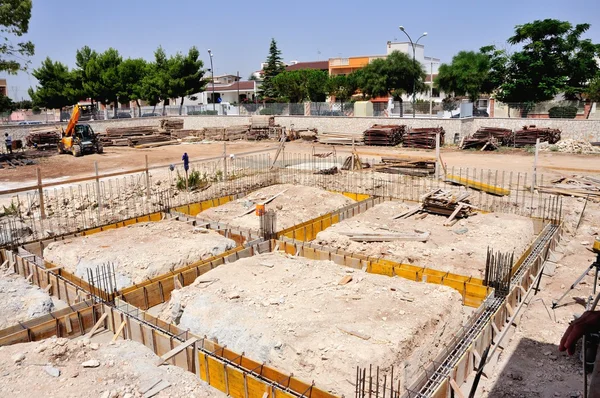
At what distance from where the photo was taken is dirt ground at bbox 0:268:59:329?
798cm

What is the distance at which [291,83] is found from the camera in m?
46.7

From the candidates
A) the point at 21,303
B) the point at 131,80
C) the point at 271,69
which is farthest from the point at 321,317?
the point at 271,69

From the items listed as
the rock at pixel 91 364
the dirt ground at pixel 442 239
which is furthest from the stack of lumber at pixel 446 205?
the rock at pixel 91 364

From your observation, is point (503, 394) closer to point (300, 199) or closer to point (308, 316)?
point (308, 316)

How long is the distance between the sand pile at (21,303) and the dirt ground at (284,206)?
196 inches

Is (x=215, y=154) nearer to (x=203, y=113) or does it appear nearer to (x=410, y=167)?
(x=410, y=167)

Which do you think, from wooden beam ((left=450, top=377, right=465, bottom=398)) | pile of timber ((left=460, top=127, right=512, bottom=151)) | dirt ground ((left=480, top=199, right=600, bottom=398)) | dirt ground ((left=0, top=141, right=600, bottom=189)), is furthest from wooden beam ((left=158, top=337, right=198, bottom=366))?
pile of timber ((left=460, top=127, right=512, bottom=151))

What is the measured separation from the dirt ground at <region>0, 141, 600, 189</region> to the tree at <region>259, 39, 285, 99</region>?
25341mm

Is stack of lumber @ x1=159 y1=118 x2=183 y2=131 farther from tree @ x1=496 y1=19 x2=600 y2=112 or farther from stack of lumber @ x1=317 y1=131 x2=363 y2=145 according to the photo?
tree @ x1=496 y1=19 x2=600 y2=112

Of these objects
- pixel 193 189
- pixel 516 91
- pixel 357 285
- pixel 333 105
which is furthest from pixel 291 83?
pixel 357 285

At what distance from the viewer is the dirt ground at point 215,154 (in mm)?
21781

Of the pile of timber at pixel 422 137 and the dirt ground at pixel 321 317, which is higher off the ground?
the pile of timber at pixel 422 137

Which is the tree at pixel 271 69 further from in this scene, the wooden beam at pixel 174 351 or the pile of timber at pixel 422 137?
the wooden beam at pixel 174 351

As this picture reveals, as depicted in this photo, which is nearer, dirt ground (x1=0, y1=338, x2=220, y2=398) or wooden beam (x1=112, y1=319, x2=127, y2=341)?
dirt ground (x1=0, y1=338, x2=220, y2=398)
